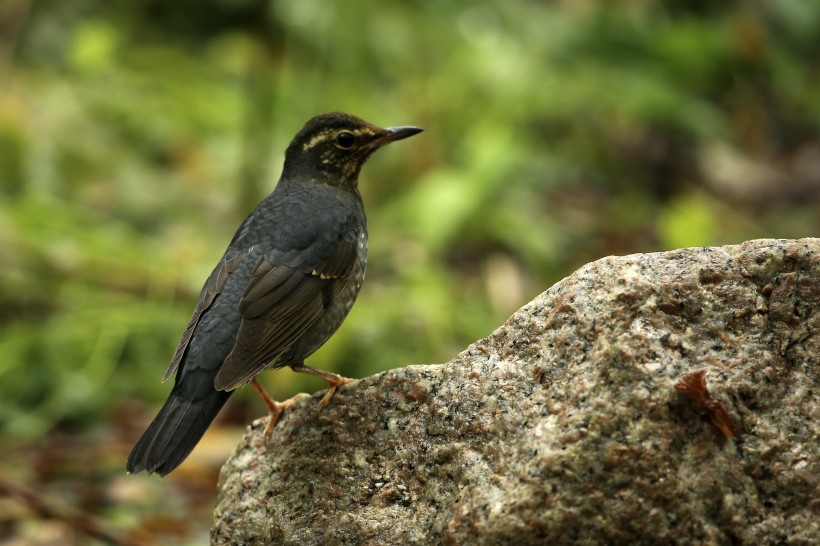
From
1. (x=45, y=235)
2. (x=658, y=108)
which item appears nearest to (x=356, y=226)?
(x=45, y=235)

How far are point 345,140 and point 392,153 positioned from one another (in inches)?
204

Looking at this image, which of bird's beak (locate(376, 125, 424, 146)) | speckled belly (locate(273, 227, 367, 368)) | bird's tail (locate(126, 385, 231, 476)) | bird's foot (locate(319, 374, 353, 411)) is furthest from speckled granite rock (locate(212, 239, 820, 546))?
bird's beak (locate(376, 125, 424, 146))

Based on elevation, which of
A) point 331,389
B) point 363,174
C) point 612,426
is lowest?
point 612,426

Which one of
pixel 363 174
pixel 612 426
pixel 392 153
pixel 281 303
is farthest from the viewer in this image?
pixel 392 153

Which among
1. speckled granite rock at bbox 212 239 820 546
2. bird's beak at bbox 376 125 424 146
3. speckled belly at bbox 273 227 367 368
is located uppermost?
bird's beak at bbox 376 125 424 146

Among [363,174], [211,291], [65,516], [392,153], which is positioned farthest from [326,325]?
[392,153]

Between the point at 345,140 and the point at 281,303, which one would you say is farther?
the point at 345,140

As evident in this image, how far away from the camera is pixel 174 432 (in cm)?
384

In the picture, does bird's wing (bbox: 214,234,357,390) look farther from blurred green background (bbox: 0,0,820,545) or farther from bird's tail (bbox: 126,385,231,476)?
blurred green background (bbox: 0,0,820,545)

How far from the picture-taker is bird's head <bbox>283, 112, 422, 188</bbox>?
5.18 metres

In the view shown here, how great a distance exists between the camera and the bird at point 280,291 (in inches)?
156

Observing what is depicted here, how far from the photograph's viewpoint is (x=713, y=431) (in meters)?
3.17

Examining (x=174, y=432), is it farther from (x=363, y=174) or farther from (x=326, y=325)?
(x=363, y=174)

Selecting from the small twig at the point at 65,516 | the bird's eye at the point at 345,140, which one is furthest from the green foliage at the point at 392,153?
the bird's eye at the point at 345,140
